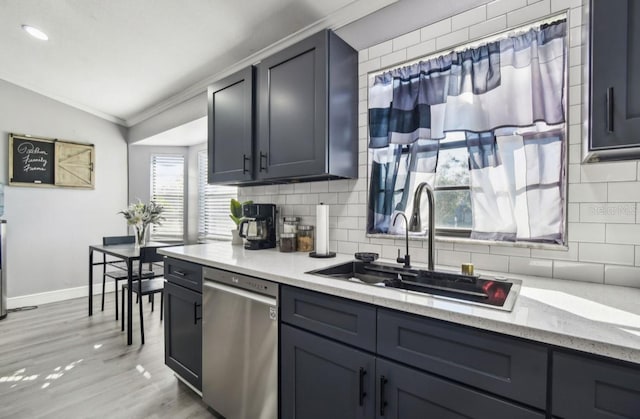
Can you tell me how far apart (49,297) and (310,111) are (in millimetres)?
4481

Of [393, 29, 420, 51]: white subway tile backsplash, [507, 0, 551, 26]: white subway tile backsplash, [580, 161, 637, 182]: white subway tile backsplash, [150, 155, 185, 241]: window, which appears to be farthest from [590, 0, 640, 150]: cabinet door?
[150, 155, 185, 241]: window

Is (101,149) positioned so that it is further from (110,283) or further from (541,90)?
(541,90)

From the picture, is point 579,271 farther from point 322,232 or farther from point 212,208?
point 212,208

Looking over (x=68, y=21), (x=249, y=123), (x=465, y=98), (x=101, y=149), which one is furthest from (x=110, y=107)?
(x=465, y=98)

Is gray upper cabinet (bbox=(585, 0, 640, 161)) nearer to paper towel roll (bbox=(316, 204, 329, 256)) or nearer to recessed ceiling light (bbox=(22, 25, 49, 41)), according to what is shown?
paper towel roll (bbox=(316, 204, 329, 256))

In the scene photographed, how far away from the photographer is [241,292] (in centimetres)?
159

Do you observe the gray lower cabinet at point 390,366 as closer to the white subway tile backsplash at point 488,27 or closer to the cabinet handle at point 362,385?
the cabinet handle at point 362,385

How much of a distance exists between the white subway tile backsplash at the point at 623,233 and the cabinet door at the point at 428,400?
0.87 metres

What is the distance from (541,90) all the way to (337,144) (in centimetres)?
103

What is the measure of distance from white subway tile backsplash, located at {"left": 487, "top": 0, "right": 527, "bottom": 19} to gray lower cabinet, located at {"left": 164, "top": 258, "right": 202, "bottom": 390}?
7.05 ft

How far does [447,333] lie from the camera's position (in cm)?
93

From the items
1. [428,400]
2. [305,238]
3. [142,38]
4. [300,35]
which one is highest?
[142,38]

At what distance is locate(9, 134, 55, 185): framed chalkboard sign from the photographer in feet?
12.2

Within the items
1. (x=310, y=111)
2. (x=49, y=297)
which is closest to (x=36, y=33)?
(x=310, y=111)
